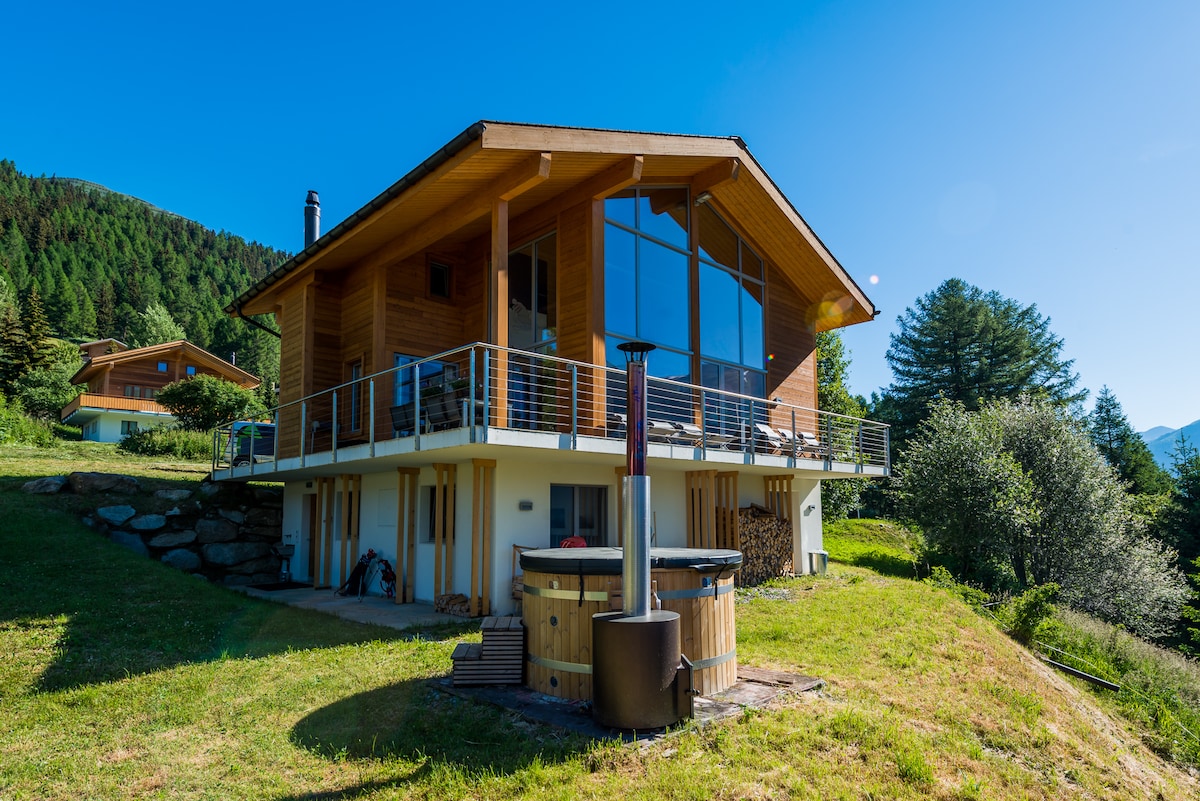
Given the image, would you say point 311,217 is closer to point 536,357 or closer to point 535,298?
point 535,298

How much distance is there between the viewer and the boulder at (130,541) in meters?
13.5

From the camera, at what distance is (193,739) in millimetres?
5711

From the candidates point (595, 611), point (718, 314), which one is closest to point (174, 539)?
point (595, 611)

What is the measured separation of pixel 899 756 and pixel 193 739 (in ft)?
18.3

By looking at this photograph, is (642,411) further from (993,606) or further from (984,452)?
(984,452)

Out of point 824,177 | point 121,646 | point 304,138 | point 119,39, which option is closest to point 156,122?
point 304,138

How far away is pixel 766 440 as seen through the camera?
48.9ft

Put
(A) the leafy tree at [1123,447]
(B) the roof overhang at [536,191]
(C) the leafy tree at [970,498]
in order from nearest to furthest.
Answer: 1. (B) the roof overhang at [536,191]
2. (C) the leafy tree at [970,498]
3. (A) the leafy tree at [1123,447]

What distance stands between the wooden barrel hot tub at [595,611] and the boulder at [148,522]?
11.1 meters

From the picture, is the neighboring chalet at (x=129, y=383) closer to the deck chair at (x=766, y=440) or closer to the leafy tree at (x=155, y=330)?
the leafy tree at (x=155, y=330)

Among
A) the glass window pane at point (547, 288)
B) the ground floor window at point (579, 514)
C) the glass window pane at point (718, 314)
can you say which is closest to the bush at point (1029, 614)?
the glass window pane at point (718, 314)

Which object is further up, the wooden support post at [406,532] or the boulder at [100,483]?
the boulder at [100,483]

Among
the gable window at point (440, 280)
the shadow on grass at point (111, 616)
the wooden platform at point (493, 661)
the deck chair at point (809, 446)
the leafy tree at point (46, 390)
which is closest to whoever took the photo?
the wooden platform at point (493, 661)

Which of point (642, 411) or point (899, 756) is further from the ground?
point (642, 411)
